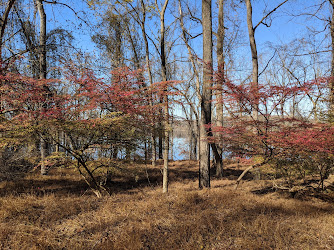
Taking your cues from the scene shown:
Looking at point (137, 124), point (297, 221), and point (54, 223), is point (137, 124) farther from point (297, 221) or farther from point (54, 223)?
point (297, 221)

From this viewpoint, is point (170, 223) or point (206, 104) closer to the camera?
point (170, 223)

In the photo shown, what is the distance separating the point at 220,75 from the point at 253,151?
2.51m

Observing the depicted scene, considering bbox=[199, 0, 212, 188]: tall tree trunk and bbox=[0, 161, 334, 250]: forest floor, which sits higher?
bbox=[199, 0, 212, 188]: tall tree trunk

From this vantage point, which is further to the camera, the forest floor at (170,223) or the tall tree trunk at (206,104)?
the tall tree trunk at (206,104)

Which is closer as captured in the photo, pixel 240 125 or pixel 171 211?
pixel 171 211

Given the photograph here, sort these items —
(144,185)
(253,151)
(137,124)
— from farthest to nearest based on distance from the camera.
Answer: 1. (144,185)
2. (137,124)
3. (253,151)

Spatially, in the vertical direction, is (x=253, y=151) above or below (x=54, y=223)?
above

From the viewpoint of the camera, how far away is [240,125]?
5.35 meters

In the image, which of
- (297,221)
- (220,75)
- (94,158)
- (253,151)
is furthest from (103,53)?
(297,221)

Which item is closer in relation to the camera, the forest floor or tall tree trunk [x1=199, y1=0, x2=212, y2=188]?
the forest floor

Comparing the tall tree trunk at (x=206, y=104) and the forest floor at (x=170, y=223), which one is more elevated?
the tall tree trunk at (x=206, y=104)

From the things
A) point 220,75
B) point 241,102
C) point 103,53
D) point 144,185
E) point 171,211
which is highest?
point 103,53

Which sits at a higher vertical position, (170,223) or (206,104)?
(206,104)

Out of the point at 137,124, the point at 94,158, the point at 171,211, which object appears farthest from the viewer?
the point at 94,158
